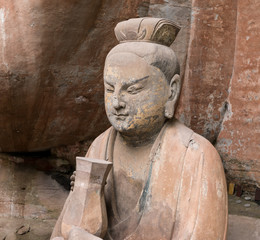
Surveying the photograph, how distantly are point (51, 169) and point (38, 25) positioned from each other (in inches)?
71.4

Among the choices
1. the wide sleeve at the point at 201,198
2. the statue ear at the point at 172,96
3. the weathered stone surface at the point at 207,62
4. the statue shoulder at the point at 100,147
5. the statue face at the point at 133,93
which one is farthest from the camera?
the weathered stone surface at the point at 207,62

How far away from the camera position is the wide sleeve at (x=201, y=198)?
2.65m

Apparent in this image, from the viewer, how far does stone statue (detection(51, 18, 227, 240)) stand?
8.84 ft

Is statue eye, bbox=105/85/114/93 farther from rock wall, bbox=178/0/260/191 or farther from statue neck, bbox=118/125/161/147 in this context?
rock wall, bbox=178/0/260/191

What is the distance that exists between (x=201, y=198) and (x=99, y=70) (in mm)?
2124

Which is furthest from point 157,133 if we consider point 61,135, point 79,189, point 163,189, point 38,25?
point 61,135

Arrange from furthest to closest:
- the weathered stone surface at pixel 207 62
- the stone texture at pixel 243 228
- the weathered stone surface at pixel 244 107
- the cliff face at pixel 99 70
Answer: the weathered stone surface at pixel 207 62 < the weathered stone surface at pixel 244 107 < the cliff face at pixel 99 70 < the stone texture at pixel 243 228

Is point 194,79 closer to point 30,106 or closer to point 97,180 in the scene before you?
point 30,106

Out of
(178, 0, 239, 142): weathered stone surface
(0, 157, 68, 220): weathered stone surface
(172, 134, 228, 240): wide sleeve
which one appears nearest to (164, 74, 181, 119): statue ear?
(172, 134, 228, 240): wide sleeve

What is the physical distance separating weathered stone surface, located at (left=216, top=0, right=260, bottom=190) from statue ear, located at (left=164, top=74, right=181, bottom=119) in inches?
71.8

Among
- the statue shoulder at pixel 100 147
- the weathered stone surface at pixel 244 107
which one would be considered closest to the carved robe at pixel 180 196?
the statue shoulder at pixel 100 147

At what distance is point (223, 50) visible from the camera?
4.71m

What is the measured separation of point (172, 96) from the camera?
9.52 feet

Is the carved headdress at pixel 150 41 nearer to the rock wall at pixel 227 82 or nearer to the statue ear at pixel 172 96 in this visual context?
the statue ear at pixel 172 96
